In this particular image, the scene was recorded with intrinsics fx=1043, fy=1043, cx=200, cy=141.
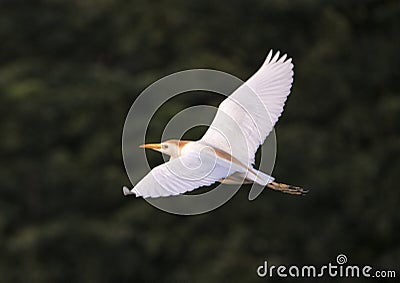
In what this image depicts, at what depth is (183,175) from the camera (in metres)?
2.21

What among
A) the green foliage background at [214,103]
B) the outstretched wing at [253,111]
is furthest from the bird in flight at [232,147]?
the green foliage background at [214,103]

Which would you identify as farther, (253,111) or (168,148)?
(253,111)

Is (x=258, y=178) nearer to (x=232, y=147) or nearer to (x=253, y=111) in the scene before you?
(x=232, y=147)

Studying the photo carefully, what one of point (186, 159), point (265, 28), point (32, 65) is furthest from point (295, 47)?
point (186, 159)

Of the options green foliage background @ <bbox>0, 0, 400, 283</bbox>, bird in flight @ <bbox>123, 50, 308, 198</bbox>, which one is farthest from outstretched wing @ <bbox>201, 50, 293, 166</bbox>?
green foliage background @ <bbox>0, 0, 400, 283</bbox>

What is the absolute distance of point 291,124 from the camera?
8516 millimetres

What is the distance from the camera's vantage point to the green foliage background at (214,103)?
27.3 feet

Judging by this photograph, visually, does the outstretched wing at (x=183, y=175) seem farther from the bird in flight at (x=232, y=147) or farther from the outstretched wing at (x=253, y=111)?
the outstretched wing at (x=253, y=111)

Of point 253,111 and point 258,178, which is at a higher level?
point 253,111

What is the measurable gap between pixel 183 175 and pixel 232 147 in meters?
0.29

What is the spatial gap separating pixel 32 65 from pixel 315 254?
2.98 meters

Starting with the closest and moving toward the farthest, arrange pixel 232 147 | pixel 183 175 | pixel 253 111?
1. pixel 183 175
2. pixel 232 147
3. pixel 253 111

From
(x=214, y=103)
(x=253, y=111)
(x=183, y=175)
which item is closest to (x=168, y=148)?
(x=183, y=175)

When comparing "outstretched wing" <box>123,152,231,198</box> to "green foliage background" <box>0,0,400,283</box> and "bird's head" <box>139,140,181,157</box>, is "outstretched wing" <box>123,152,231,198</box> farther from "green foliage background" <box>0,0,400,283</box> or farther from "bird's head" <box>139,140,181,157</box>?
"green foliage background" <box>0,0,400,283</box>
